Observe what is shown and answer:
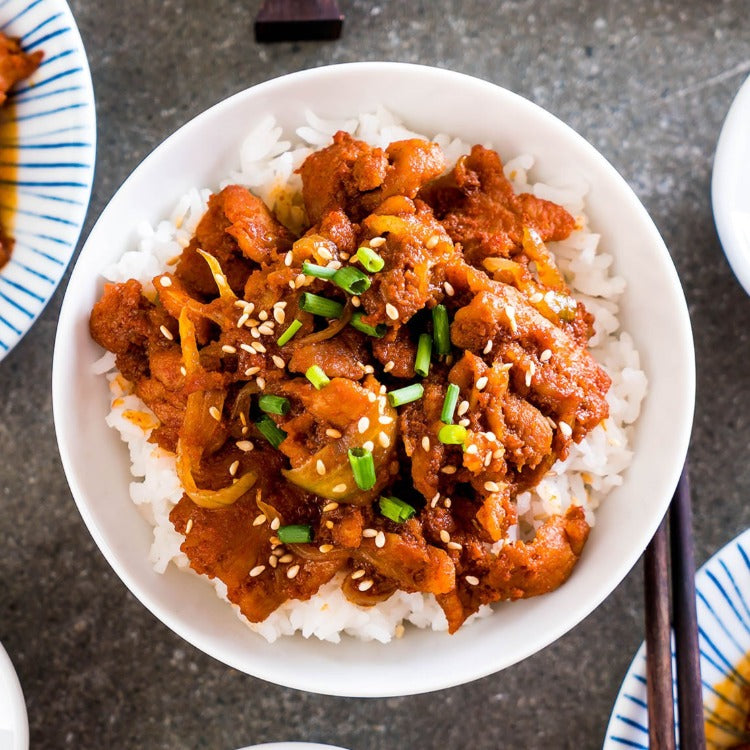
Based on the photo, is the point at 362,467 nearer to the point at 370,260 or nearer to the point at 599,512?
the point at 370,260

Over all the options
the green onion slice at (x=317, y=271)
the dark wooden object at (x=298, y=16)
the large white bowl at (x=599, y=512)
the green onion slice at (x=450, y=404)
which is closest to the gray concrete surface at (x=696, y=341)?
the dark wooden object at (x=298, y=16)

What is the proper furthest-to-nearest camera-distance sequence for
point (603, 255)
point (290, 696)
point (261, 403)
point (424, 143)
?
point (290, 696) < point (603, 255) < point (424, 143) < point (261, 403)

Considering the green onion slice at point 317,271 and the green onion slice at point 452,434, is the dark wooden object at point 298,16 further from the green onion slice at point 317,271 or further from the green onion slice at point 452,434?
the green onion slice at point 452,434

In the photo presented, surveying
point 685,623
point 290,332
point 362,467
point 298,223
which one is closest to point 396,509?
point 362,467

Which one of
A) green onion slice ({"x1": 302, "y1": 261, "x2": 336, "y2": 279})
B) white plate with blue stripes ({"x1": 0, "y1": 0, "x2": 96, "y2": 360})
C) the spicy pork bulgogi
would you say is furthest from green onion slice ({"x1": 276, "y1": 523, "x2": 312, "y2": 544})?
white plate with blue stripes ({"x1": 0, "y1": 0, "x2": 96, "y2": 360})

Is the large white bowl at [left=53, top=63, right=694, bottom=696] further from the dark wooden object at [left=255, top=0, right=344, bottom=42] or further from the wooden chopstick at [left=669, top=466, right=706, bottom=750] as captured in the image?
the dark wooden object at [left=255, top=0, right=344, bottom=42]

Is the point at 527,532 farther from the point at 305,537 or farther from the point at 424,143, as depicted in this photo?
the point at 424,143

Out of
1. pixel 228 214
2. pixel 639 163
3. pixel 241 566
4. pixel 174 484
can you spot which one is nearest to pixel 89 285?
pixel 228 214
